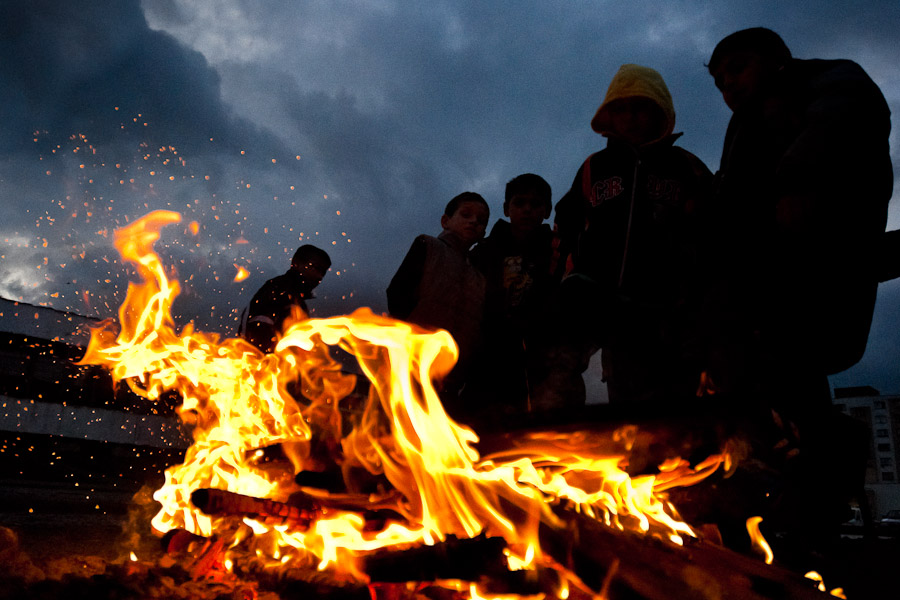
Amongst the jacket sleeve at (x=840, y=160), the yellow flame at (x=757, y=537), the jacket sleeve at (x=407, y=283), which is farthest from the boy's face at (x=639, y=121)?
the yellow flame at (x=757, y=537)

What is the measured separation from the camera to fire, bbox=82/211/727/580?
8.48 feet

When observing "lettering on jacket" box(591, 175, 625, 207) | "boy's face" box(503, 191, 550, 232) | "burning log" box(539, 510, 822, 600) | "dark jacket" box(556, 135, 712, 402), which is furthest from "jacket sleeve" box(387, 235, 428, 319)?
"burning log" box(539, 510, 822, 600)

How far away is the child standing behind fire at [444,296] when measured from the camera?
15.4 ft

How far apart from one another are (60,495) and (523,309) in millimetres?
5979

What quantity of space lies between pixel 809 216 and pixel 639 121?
85.0 inches

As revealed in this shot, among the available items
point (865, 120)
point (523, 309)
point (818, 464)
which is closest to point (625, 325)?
point (523, 309)

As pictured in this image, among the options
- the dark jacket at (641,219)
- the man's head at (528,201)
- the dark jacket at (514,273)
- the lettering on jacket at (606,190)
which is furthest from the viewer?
the man's head at (528,201)

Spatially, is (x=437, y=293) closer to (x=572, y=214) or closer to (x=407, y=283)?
(x=407, y=283)

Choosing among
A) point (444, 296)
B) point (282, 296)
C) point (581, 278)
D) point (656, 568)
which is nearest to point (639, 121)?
→ point (581, 278)

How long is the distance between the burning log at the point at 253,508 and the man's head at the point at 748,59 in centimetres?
389

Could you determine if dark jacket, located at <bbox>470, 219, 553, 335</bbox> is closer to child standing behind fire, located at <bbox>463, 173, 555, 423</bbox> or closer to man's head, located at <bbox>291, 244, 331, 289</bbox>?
child standing behind fire, located at <bbox>463, 173, 555, 423</bbox>

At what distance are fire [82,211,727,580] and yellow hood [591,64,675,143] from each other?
2.87 metres

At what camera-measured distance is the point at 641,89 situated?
15.2ft

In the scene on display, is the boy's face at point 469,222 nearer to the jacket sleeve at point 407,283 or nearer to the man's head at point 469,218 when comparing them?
the man's head at point 469,218
